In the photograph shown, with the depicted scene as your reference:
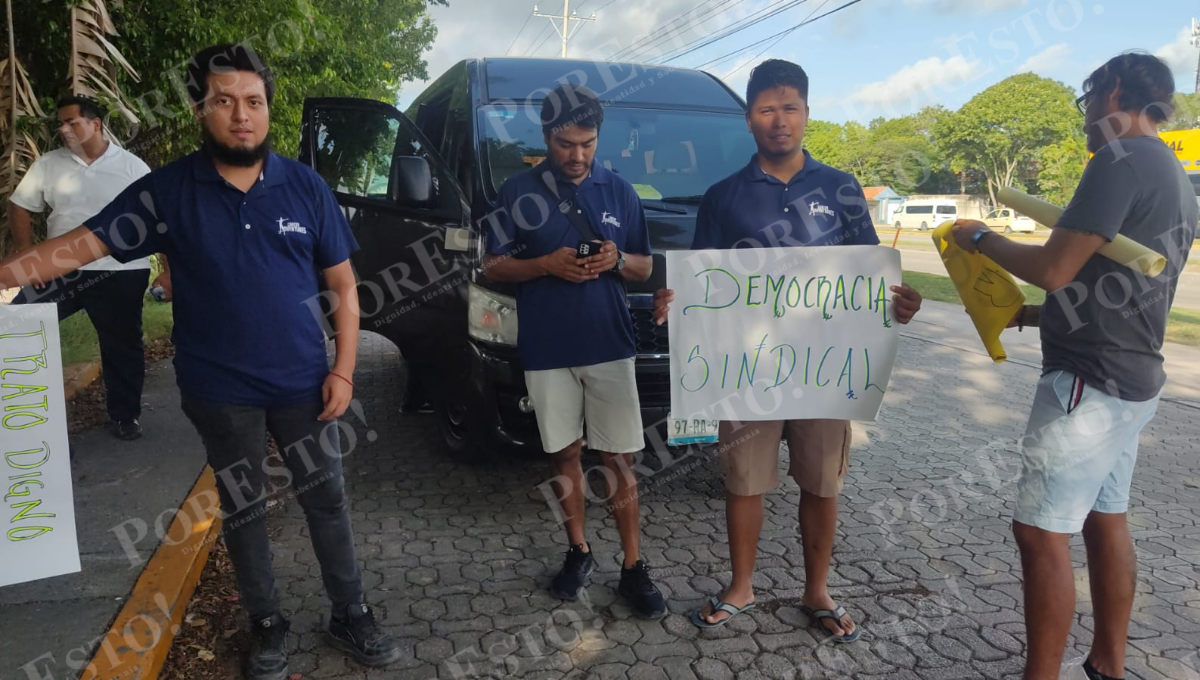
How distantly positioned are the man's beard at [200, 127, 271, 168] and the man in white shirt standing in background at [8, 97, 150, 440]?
2606 millimetres

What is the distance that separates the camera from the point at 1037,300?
45.2 ft

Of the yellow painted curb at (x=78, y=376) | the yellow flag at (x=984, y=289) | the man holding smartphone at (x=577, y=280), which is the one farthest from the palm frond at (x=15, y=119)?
the yellow flag at (x=984, y=289)

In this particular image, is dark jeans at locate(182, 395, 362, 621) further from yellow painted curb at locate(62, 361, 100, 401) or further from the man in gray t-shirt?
yellow painted curb at locate(62, 361, 100, 401)

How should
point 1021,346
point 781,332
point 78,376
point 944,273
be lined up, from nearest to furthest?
point 781,332 < point 78,376 < point 1021,346 < point 944,273

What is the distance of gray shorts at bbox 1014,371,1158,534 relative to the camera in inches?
90.4

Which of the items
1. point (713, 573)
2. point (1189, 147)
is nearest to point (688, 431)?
point (713, 573)

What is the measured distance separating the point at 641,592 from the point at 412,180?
236 centimetres

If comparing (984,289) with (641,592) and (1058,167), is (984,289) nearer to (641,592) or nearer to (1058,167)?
(641,592)

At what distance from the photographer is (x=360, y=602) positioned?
9.30 feet

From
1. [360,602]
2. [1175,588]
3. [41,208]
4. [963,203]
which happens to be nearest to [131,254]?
[360,602]

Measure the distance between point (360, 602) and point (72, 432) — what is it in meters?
3.24

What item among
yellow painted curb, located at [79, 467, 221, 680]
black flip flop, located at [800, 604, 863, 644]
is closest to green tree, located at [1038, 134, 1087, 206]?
black flip flop, located at [800, 604, 863, 644]

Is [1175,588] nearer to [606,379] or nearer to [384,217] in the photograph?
[606,379]

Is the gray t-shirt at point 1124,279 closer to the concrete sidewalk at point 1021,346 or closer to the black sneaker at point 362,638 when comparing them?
the black sneaker at point 362,638
